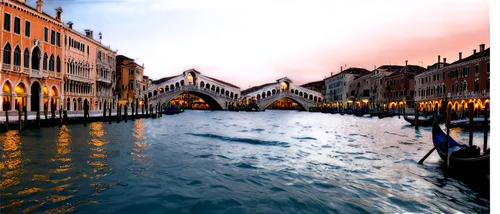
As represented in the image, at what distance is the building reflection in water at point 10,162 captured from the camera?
4.09m

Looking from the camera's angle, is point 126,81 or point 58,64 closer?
point 58,64

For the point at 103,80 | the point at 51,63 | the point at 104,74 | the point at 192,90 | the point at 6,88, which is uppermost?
the point at 104,74

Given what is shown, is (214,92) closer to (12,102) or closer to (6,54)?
(12,102)

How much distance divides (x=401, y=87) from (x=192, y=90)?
77.5 feet

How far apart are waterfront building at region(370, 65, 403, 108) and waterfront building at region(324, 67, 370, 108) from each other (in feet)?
25.4

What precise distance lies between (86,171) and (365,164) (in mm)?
4656

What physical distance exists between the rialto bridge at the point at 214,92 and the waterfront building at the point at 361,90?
23.4 feet

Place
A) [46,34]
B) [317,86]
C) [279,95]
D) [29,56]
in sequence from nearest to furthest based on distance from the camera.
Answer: [29,56] < [46,34] < [279,95] < [317,86]

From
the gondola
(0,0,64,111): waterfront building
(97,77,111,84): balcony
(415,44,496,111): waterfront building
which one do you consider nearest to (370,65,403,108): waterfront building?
(415,44,496,111): waterfront building

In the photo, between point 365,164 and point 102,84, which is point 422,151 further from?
point 102,84

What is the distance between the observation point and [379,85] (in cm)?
3744

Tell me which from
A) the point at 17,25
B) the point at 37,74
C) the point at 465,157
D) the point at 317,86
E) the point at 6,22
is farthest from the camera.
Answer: the point at 317,86

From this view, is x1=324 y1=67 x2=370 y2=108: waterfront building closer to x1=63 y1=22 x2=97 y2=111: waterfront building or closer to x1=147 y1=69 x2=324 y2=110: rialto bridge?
x1=147 y1=69 x2=324 y2=110: rialto bridge

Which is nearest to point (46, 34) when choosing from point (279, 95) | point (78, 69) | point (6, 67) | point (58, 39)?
point (58, 39)
